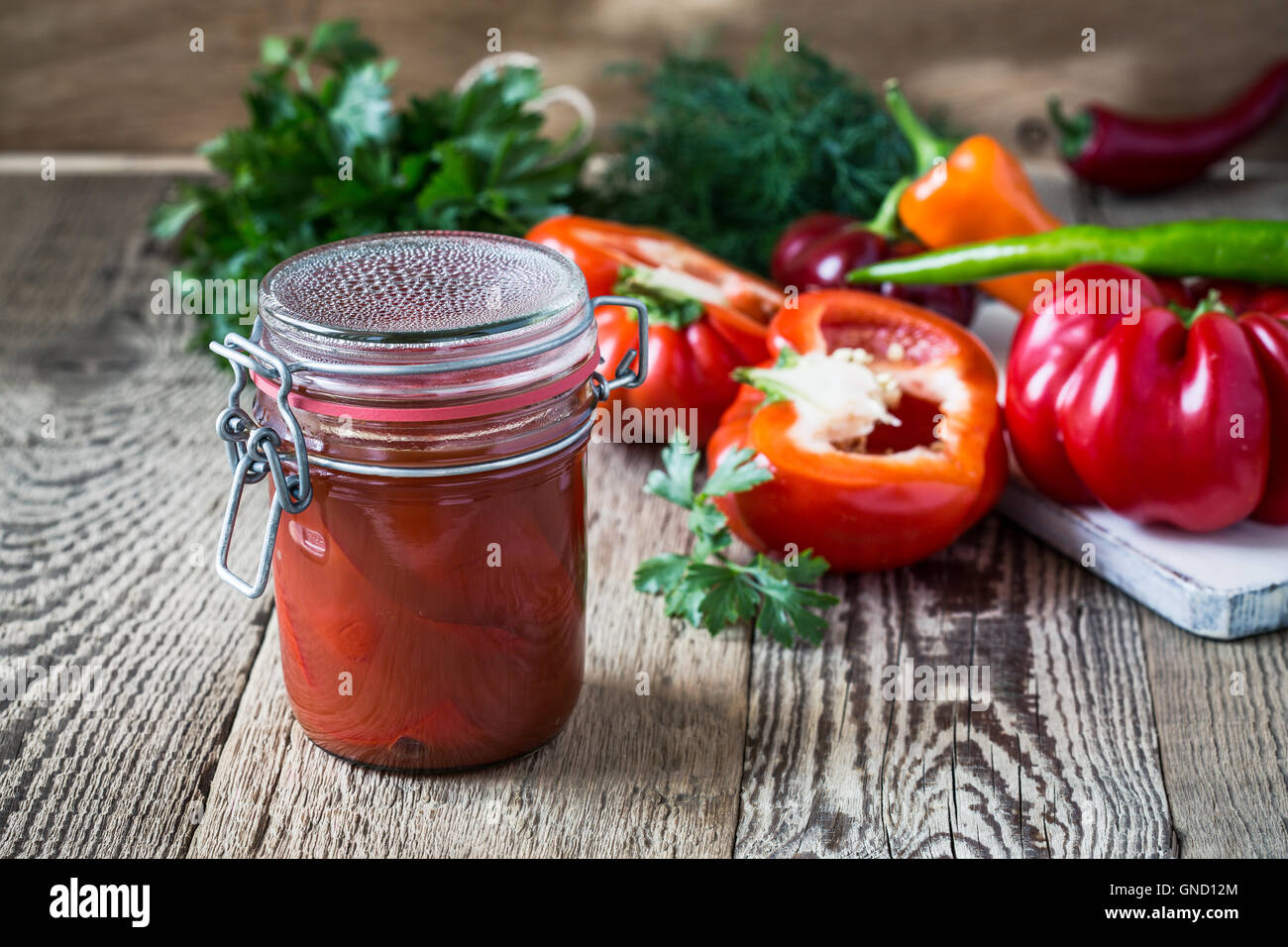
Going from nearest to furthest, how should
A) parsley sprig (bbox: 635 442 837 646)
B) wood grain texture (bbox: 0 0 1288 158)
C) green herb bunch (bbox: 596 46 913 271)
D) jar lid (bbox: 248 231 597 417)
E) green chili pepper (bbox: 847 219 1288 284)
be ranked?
jar lid (bbox: 248 231 597 417) → parsley sprig (bbox: 635 442 837 646) → green chili pepper (bbox: 847 219 1288 284) → green herb bunch (bbox: 596 46 913 271) → wood grain texture (bbox: 0 0 1288 158)

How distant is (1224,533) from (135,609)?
0.92 metres

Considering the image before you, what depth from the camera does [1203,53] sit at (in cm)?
213

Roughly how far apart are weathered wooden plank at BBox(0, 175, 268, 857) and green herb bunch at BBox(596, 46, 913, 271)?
0.63 meters

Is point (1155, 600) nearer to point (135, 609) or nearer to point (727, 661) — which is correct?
point (727, 661)

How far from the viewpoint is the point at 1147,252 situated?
1.33 m

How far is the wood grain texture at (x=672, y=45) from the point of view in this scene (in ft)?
6.95

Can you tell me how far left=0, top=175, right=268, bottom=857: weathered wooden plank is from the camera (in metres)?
0.91

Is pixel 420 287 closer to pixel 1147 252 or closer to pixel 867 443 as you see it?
pixel 867 443

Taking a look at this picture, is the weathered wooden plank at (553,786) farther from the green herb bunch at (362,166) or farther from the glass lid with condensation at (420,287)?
the green herb bunch at (362,166)

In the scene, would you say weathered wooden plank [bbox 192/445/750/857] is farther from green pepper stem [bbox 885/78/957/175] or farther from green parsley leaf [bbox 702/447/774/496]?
green pepper stem [bbox 885/78/957/175]

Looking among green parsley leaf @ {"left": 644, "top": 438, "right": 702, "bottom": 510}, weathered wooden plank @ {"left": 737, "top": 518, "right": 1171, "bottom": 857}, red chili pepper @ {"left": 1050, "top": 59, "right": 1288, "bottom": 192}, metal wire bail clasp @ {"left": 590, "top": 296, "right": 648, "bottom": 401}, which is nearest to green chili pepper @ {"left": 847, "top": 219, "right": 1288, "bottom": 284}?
weathered wooden plank @ {"left": 737, "top": 518, "right": 1171, "bottom": 857}

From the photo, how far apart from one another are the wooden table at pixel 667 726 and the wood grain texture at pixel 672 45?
108 cm

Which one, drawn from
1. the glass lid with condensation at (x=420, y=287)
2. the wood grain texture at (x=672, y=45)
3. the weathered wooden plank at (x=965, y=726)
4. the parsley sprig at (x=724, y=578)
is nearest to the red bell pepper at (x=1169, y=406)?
the weathered wooden plank at (x=965, y=726)

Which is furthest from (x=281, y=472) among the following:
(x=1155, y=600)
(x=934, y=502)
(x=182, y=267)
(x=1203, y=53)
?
(x=1203, y=53)
